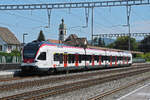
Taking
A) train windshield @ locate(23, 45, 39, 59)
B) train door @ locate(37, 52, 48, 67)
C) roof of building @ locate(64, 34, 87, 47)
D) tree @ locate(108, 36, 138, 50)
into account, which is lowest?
train door @ locate(37, 52, 48, 67)

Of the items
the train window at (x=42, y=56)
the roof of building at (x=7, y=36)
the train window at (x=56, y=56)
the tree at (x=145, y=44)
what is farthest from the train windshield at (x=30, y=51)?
the tree at (x=145, y=44)

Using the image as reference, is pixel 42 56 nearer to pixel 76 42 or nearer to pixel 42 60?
pixel 42 60

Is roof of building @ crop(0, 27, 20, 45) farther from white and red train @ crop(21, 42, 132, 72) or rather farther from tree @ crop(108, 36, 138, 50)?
tree @ crop(108, 36, 138, 50)

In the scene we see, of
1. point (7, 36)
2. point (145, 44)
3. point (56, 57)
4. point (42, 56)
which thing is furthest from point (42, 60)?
point (145, 44)

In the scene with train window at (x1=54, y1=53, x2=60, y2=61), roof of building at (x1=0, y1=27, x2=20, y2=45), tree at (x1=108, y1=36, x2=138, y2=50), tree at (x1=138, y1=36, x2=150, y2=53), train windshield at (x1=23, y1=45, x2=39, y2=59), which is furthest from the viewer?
tree at (x1=108, y1=36, x2=138, y2=50)

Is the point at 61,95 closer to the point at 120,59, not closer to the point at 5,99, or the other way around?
the point at 5,99

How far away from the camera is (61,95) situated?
1238 cm

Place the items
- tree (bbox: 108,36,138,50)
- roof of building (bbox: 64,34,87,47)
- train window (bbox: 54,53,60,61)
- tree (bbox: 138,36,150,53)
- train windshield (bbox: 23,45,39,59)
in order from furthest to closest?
tree (bbox: 108,36,138,50)
tree (bbox: 138,36,150,53)
roof of building (bbox: 64,34,87,47)
train window (bbox: 54,53,60,61)
train windshield (bbox: 23,45,39,59)

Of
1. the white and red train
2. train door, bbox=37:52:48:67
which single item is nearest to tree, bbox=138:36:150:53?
the white and red train

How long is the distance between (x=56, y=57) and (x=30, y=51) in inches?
109

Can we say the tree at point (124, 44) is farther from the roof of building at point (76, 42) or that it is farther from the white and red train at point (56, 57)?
the white and red train at point (56, 57)

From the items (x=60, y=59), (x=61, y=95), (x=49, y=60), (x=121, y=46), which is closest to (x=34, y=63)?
(x=49, y=60)

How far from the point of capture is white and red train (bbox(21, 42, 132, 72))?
21.5 m

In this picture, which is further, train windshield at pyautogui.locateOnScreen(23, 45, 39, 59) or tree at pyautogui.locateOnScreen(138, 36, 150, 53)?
tree at pyautogui.locateOnScreen(138, 36, 150, 53)
